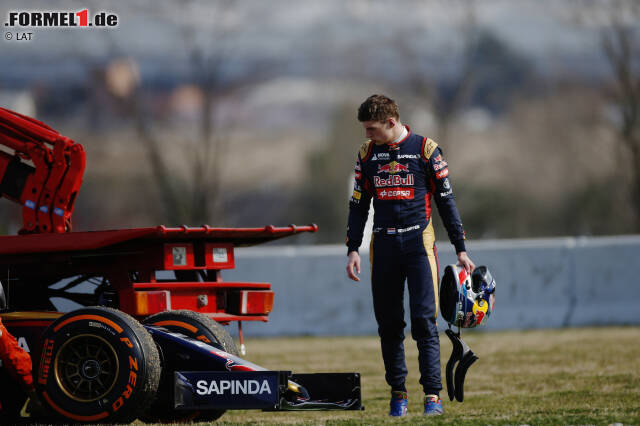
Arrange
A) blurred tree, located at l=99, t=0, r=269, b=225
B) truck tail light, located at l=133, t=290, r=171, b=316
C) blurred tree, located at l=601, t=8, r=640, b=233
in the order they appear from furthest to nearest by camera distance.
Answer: blurred tree, located at l=601, t=8, r=640, b=233
blurred tree, located at l=99, t=0, r=269, b=225
truck tail light, located at l=133, t=290, r=171, b=316

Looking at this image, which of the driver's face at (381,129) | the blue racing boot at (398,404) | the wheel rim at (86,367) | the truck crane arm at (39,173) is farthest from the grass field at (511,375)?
the truck crane arm at (39,173)

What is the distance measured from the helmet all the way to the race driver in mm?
80

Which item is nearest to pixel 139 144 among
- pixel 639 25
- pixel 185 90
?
pixel 185 90

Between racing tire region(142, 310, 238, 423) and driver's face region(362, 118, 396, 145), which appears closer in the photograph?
driver's face region(362, 118, 396, 145)

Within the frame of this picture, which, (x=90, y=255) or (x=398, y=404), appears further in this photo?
(x=90, y=255)

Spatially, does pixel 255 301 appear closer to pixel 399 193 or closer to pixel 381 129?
pixel 399 193

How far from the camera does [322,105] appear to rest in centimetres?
2214

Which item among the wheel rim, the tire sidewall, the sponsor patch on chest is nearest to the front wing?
the tire sidewall

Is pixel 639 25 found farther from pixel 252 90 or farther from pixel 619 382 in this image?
pixel 619 382

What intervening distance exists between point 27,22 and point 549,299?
387 inches

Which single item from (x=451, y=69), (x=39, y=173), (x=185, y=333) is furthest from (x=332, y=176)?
(x=185, y=333)

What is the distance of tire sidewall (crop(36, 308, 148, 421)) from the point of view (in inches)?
240

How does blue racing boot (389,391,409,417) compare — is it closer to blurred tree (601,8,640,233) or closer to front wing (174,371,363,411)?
front wing (174,371,363,411)

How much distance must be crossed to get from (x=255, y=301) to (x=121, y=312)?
5.03 ft
